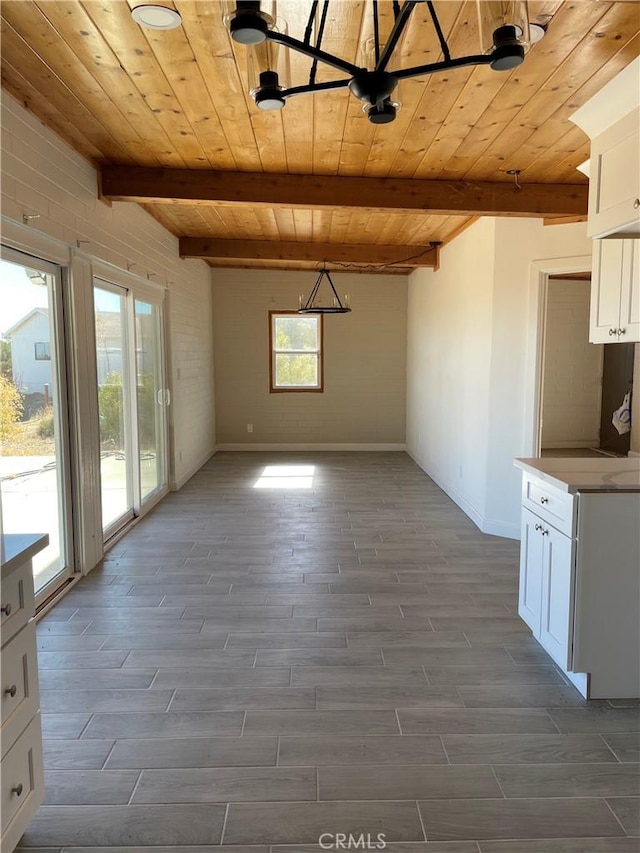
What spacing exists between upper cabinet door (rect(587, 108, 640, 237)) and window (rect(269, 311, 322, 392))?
600cm

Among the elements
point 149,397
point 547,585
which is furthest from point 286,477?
point 547,585

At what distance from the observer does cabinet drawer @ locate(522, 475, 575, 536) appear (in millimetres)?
2326

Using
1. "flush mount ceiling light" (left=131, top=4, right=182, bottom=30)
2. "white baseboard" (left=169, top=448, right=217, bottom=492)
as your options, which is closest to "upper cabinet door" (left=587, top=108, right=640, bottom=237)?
"flush mount ceiling light" (left=131, top=4, right=182, bottom=30)

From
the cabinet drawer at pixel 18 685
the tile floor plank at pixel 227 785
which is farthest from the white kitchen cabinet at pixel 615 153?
the cabinet drawer at pixel 18 685

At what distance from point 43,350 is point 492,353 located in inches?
132

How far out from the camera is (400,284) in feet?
27.6

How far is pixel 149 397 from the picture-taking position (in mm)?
5398

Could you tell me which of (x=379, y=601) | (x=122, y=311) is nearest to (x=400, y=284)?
(x=122, y=311)

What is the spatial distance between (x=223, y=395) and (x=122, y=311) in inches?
155

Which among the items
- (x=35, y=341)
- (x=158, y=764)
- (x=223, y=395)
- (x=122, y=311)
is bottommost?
(x=158, y=764)

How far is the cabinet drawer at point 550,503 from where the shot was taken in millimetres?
2326

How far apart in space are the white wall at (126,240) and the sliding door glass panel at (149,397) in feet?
0.76

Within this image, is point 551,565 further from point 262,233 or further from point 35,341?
point 262,233

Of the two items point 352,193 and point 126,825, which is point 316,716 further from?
point 352,193
